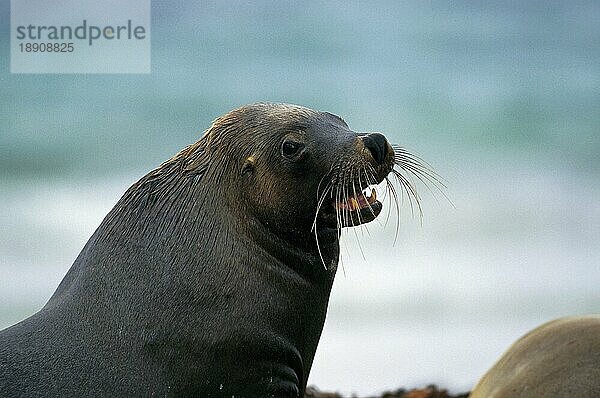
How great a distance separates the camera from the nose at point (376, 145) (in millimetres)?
2719

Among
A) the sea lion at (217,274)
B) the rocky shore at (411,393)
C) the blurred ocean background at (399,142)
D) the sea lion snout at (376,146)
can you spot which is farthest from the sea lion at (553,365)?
the blurred ocean background at (399,142)

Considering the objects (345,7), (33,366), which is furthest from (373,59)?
(33,366)

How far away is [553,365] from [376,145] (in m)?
0.76

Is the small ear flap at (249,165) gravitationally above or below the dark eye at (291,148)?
below

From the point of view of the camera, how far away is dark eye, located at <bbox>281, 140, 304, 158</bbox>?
2.75 metres

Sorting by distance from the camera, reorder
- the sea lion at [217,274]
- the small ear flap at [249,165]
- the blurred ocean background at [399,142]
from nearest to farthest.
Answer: the sea lion at [217,274]
the small ear flap at [249,165]
the blurred ocean background at [399,142]

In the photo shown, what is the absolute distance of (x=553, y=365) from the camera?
113 inches

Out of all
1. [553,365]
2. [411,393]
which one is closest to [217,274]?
[553,365]

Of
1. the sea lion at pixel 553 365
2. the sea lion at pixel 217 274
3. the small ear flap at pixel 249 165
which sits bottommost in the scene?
the sea lion at pixel 553 365

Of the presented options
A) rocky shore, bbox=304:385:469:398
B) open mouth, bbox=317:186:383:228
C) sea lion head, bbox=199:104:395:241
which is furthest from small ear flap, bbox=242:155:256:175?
rocky shore, bbox=304:385:469:398

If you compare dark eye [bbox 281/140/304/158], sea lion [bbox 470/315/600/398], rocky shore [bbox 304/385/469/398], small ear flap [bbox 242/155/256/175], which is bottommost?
rocky shore [bbox 304/385/469/398]

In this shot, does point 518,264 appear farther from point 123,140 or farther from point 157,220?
point 157,220

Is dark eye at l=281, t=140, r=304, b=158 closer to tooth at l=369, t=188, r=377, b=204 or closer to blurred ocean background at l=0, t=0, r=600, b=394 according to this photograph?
tooth at l=369, t=188, r=377, b=204

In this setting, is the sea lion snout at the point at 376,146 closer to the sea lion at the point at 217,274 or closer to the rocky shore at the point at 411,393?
the sea lion at the point at 217,274
